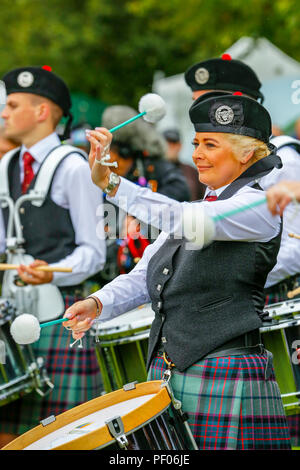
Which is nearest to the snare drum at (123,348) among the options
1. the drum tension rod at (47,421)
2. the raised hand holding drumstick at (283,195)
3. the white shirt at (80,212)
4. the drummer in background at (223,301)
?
the white shirt at (80,212)

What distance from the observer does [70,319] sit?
113 inches

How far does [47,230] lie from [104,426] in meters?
2.02

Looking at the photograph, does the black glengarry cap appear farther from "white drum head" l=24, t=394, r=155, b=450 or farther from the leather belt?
the leather belt

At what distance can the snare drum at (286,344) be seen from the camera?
3.59 meters

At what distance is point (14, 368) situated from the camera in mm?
3998

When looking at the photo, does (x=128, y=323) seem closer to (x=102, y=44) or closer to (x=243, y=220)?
(x=243, y=220)

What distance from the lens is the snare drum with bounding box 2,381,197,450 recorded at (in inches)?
94.4

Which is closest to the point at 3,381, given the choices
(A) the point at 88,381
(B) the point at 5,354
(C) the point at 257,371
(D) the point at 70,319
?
(B) the point at 5,354

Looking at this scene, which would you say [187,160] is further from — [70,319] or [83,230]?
[70,319]

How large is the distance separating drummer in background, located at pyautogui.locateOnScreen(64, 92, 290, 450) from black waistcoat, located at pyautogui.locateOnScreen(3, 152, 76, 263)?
1.44m

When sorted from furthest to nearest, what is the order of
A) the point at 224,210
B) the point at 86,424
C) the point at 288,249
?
the point at 288,249 < the point at 86,424 < the point at 224,210

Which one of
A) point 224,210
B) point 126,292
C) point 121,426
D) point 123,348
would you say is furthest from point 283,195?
point 123,348

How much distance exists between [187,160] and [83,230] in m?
6.30

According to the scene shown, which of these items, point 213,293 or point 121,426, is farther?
point 213,293
